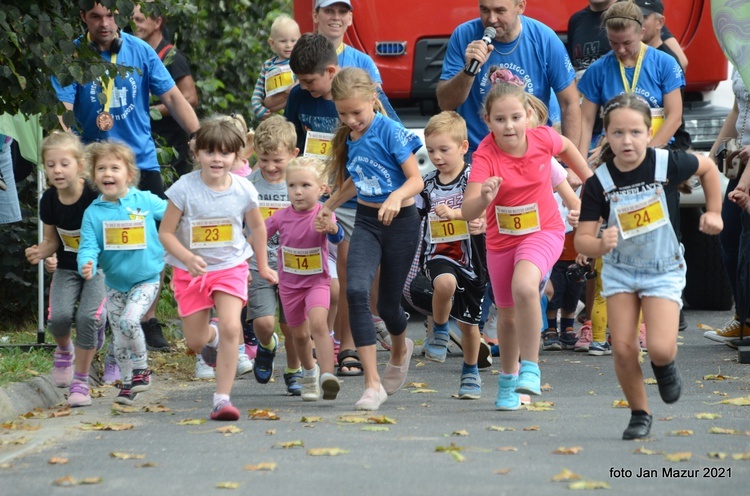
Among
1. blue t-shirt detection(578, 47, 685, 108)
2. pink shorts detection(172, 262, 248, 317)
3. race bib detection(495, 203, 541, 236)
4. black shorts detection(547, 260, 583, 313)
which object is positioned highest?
blue t-shirt detection(578, 47, 685, 108)

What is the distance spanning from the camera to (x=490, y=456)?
19.7ft

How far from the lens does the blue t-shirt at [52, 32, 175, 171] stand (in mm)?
9453

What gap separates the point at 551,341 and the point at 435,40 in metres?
2.99

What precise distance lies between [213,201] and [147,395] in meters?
1.56

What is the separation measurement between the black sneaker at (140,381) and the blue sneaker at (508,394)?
1.98m

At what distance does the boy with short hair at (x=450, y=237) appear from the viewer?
28.6 ft

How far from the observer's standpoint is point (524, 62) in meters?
9.41

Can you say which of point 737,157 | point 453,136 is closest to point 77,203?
point 453,136

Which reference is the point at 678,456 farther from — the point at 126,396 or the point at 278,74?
the point at 278,74

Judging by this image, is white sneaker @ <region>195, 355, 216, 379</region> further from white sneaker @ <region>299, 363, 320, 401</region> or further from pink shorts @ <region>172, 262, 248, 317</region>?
pink shorts @ <region>172, 262, 248, 317</region>

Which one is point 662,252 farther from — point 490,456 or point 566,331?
point 566,331

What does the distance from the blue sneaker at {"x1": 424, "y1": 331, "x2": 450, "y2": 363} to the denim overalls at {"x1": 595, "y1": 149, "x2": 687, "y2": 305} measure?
3335 mm

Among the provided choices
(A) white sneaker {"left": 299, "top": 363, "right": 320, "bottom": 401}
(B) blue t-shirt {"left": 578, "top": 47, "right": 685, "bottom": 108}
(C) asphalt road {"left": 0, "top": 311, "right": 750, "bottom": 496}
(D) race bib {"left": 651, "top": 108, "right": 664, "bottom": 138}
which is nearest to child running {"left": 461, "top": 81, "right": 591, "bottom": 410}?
(C) asphalt road {"left": 0, "top": 311, "right": 750, "bottom": 496}

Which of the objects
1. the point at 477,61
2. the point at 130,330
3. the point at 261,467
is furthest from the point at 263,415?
the point at 477,61
